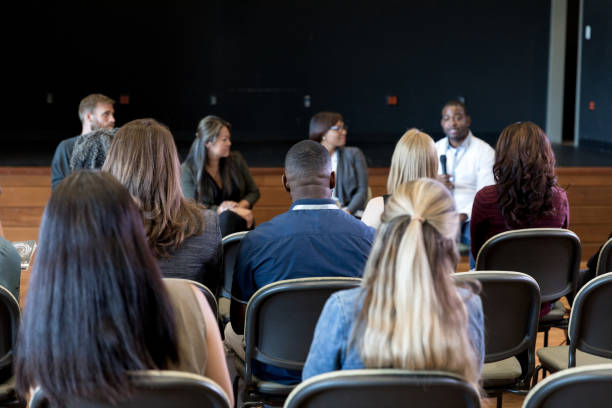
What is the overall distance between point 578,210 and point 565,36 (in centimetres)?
518

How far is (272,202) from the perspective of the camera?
6.04 meters

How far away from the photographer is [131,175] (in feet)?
7.48

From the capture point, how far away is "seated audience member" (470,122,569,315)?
2.99 m

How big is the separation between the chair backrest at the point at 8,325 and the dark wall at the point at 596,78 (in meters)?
8.04

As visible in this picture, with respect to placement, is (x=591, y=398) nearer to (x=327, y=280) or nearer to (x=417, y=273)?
(x=417, y=273)

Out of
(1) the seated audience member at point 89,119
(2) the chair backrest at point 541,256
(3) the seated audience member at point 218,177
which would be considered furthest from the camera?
(1) the seated audience member at point 89,119

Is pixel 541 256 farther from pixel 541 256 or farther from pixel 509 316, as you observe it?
pixel 509 316

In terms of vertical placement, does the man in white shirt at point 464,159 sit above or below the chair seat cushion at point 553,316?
above

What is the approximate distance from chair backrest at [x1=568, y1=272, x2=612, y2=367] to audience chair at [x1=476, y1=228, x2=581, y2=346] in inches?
19.5

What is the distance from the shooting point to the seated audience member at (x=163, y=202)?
7.41 feet

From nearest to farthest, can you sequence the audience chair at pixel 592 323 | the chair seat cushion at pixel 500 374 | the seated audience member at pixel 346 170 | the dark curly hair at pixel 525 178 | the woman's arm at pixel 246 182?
the audience chair at pixel 592 323
the chair seat cushion at pixel 500 374
the dark curly hair at pixel 525 178
the woman's arm at pixel 246 182
the seated audience member at pixel 346 170

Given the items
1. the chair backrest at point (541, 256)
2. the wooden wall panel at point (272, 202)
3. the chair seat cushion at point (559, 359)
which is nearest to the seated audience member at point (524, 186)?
the chair backrest at point (541, 256)

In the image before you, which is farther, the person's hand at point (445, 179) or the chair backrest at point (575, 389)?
the person's hand at point (445, 179)

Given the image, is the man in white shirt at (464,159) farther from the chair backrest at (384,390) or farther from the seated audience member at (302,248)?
the chair backrest at (384,390)
